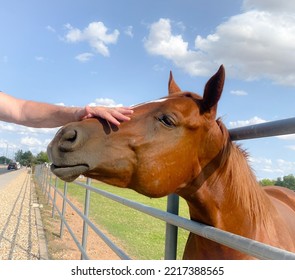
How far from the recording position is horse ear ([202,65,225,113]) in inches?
81.1

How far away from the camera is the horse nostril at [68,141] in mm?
1968

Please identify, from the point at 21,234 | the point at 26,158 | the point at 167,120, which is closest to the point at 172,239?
the point at 167,120

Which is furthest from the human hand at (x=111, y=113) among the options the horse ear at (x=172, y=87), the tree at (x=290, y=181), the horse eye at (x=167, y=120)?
the tree at (x=290, y=181)

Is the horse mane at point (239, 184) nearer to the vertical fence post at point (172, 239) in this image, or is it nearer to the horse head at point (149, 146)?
the horse head at point (149, 146)

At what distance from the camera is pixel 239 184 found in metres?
2.26

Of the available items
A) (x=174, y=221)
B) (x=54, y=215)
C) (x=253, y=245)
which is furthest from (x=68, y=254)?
(x=253, y=245)

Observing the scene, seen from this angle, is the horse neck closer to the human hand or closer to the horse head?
the horse head

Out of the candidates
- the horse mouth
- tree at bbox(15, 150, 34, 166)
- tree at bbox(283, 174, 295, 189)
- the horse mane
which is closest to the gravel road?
tree at bbox(283, 174, 295, 189)

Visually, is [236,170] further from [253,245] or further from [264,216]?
[253,245]

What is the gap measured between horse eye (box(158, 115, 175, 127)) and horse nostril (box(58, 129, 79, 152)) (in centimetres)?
52

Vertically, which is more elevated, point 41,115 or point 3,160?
point 41,115

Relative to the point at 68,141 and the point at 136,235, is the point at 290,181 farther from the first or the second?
the point at 136,235

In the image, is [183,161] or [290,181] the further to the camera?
[290,181]

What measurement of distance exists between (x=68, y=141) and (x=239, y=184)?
3.61ft
